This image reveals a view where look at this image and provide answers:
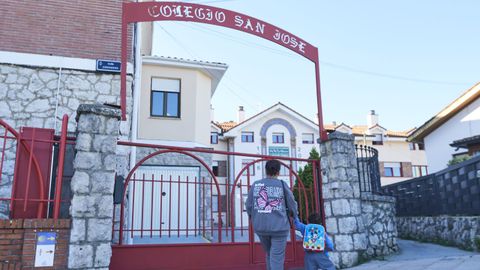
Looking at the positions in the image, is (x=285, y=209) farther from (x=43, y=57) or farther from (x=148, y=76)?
(x=148, y=76)

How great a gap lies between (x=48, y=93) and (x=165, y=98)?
6824 millimetres

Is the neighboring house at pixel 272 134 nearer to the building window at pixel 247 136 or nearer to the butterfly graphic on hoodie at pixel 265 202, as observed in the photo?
the building window at pixel 247 136

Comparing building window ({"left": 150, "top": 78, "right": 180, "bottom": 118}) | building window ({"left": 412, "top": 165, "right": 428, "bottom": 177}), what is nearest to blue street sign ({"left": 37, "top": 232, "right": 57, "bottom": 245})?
building window ({"left": 150, "top": 78, "right": 180, "bottom": 118})

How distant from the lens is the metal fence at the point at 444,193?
791cm

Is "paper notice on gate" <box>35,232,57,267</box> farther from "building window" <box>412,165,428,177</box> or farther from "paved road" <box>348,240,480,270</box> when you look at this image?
"building window" <box>412,165,428,177</box>

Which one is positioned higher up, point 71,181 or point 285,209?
point 71,181

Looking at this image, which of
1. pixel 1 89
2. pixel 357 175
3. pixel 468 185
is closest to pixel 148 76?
pixel 1 89

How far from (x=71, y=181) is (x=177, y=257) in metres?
1.61

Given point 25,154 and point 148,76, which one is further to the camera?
point 148,76

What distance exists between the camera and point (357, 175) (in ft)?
21.7

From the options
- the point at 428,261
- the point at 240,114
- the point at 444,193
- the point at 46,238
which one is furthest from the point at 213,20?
the point at 240,114

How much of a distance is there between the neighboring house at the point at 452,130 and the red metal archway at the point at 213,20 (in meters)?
11.3

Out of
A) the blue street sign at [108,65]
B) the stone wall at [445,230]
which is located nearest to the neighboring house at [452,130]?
the stone wall at [445,230]

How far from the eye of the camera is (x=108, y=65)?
325 inches
